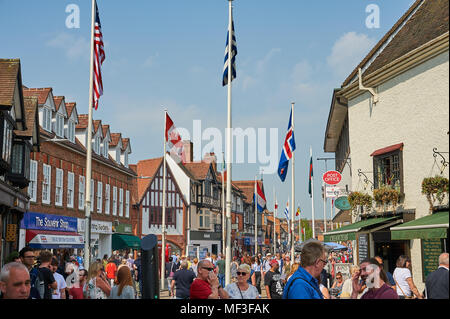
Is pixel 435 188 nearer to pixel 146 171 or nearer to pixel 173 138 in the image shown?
pixel 173 138

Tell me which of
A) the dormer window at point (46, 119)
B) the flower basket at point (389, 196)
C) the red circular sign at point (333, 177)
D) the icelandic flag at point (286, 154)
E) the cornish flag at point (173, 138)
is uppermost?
the dormer window at point (46, 119)

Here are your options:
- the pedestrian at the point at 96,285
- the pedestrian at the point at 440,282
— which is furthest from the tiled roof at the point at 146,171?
the pedestrian at the point at 440,282

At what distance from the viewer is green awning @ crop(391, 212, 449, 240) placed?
13.0 ft

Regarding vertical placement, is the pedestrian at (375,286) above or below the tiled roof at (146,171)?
below

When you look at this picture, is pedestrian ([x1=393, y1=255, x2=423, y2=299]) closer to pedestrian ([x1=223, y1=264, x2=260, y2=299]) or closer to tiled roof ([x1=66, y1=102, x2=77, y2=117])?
pedestrian ([x1=223, y1=264, x2=260, y2=299])

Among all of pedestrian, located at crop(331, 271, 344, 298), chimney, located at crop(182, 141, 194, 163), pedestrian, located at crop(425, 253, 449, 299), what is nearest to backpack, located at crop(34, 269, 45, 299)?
pedestrian, located at crop(425, 253, 449, 299)

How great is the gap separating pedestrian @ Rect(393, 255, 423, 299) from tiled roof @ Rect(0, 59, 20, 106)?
49.1 ft

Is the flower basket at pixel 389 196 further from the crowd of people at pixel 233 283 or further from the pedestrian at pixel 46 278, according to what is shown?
the pedestrian at pixel 46 278

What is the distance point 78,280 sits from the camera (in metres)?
9.58

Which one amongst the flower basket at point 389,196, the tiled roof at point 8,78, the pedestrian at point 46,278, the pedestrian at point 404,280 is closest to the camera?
the flower basket at point 389,196

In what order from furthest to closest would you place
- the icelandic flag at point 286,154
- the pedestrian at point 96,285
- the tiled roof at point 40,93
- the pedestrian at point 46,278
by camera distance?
the tiled roof at point 40,93 → the icelandic flag at point 286,154 → the pedestrian at point 96,285 → the pedestrian at point 46,278

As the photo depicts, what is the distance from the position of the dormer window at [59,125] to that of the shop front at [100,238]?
7.46m

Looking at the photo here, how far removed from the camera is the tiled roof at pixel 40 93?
31.2 metres
